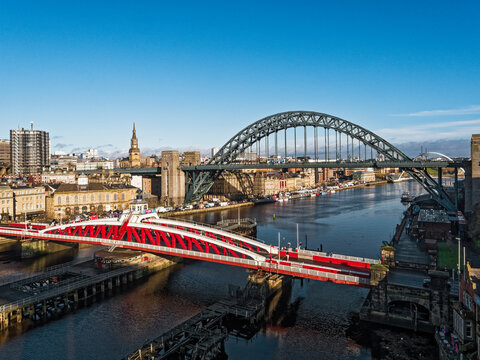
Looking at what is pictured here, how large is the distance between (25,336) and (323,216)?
57789mm

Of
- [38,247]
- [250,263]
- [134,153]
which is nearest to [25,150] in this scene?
[134,153]

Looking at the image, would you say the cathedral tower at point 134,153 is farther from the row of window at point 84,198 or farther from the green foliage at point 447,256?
the green foliage at point 447,256

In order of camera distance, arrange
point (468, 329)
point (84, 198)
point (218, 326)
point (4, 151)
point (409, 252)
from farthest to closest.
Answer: point (4, 151) → point (84, 198) → point (409, 252) → point (218, 326) → point (468, 329)

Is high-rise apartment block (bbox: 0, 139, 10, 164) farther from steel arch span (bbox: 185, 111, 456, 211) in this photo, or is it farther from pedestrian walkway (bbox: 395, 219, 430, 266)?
pedestrian walkway (bbox: 395, 219, 430, 266)

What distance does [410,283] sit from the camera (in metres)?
24.8

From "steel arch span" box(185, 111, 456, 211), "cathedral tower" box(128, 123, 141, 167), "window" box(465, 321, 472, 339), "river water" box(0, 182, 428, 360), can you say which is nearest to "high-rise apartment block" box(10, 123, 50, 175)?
"cathedral tower" box(128, 123, 141, 167)

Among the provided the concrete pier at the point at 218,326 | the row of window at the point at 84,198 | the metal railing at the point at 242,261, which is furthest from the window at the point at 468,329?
the row of window at the point at 84,198

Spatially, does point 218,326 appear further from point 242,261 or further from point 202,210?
point 202,210

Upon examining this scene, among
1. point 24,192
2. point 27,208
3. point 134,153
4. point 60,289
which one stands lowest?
point 60,289

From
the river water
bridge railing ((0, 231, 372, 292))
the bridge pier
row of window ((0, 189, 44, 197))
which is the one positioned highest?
row of window ((0, 189, 44, 197))

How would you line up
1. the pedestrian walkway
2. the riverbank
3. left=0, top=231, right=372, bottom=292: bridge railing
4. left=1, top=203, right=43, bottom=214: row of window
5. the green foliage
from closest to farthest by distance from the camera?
left=0, top=231, right=372, bottom=292: bridge railing → the green foliage → the pedestrian walkway → left=1, top=203, right=43, bottom=214: row of window → the riverbank

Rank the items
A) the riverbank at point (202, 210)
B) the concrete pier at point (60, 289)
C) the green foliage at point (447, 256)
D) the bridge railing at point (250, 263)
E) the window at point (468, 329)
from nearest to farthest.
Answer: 1. the window at point (468, 329)
2. the bridge railing at point (250, 263)
3. the concrete pier at point (60, 289)
4. the green foliage at point (447, 256)
5. the riverbank at point (202, 210)

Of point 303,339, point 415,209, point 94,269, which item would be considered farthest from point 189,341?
point 415,209

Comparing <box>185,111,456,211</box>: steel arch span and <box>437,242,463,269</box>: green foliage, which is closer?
<box>437,242,463,269</box>: green foliage
